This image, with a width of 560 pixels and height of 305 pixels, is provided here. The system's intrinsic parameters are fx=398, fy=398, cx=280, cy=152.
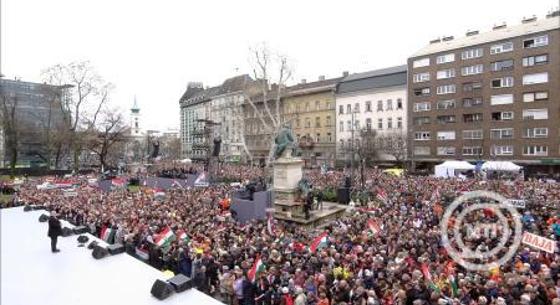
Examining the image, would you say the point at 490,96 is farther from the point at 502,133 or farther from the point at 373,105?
the point at 373,105

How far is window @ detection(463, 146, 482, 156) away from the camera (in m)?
49.2

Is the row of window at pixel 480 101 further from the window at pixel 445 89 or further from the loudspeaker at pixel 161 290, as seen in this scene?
the loudspeaker at pixel 161 290

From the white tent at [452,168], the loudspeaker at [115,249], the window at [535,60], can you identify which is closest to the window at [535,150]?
the window at [535,60]

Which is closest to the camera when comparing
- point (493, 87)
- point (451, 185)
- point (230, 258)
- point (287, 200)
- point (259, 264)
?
point (259, 264)

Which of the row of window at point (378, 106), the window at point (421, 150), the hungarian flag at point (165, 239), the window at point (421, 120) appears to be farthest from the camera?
the row of window at point (378, 106)

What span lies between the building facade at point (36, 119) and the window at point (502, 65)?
53358 millimetres

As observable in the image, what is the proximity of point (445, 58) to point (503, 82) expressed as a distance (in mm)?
7807

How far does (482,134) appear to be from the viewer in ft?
161

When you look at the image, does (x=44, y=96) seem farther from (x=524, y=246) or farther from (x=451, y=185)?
(x=524, y=246)

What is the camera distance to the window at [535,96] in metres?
44.3

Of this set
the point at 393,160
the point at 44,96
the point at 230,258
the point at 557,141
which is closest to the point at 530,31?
the point at 557,141

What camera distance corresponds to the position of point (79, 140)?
163 ft

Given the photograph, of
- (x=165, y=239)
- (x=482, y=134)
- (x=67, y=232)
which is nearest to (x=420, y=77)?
(x=482, y=134)

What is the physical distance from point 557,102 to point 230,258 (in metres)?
45.9
